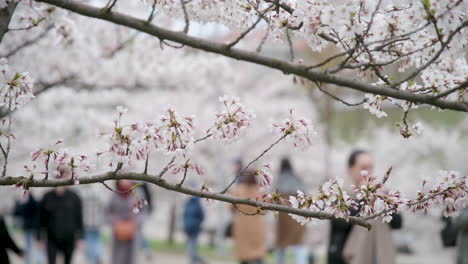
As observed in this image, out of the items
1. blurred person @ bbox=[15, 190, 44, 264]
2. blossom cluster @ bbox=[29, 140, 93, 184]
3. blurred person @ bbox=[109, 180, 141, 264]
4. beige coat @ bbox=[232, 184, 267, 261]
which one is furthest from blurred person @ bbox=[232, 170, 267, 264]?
blossom cluster @ bbox=[29, 140, 93, 184]

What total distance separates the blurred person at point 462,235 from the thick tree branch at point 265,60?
2.16m

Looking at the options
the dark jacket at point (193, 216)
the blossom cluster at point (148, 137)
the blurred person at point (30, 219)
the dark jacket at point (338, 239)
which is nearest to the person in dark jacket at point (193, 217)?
the dark jacket at point (193, 216)

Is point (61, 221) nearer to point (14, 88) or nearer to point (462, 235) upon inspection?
point (462, 235)

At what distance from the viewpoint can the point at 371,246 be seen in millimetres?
5312

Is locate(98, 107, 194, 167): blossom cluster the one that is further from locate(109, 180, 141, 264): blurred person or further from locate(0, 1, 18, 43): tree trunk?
locate(109, 180, 141, 264): blurred person

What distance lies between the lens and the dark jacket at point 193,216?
10.8 metres

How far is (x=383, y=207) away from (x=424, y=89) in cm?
52

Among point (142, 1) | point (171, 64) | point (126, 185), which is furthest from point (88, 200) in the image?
point (142, 1)

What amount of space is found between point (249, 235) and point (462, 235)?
388cm

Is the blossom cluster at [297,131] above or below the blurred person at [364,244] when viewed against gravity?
above

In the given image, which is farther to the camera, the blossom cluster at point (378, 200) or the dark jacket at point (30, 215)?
the dark jacket at point (30, 215)

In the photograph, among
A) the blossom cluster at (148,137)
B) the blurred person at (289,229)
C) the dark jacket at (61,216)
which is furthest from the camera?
the blurred person at (289,229)

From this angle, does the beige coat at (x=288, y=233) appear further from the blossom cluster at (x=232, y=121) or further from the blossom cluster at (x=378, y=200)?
the blossom cluster at (x=232, y=121)

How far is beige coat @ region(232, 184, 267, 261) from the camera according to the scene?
7.97 meters
